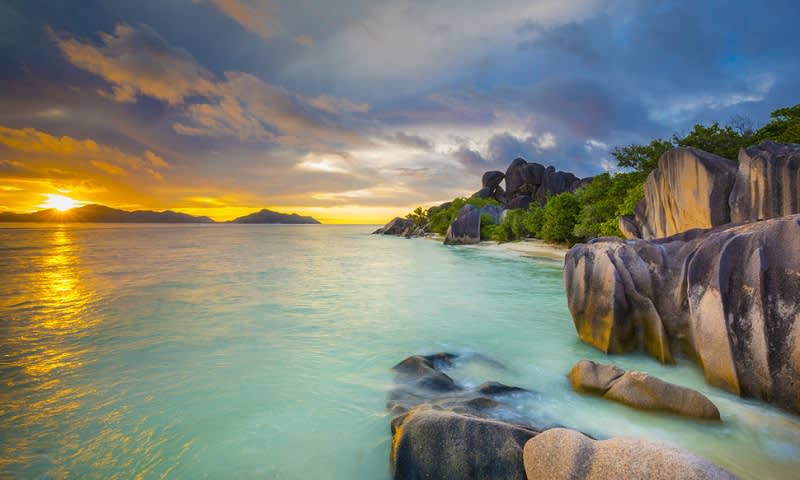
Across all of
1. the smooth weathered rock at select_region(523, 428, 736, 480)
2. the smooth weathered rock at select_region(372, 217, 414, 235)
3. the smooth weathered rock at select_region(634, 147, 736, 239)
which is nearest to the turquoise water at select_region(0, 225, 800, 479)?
the smooth weathered rock at select_region(523, 428, 736, 480)

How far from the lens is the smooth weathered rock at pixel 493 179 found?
93.3 metres

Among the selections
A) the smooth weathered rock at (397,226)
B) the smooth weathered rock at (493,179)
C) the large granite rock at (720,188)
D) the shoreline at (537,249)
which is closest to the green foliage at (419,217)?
the smooth weathered rock at (397,226)

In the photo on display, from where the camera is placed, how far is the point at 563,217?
34.4m

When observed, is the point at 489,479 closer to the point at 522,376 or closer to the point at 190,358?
the point at 522,376

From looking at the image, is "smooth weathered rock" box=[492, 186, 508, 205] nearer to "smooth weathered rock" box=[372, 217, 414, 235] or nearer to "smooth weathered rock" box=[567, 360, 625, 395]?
"smooth weathered rock" box=[372, 217, 414, 235]

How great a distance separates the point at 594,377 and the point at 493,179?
91.9m

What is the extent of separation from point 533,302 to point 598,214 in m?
19.6

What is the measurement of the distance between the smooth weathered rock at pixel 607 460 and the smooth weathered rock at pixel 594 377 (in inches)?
110

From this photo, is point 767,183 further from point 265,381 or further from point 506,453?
point 265,381

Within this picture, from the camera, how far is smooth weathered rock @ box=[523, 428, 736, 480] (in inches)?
117

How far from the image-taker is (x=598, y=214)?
29.6 metres

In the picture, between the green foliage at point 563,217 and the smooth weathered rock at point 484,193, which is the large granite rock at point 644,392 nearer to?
the green foliage at point 563,217

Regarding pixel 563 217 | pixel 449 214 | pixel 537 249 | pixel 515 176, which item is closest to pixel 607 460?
pixel 563 217

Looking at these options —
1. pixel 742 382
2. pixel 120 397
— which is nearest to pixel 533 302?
pixel 742 382
